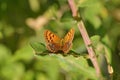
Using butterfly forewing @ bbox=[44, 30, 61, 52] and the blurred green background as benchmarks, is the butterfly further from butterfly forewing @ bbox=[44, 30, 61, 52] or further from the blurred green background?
the blurred green background

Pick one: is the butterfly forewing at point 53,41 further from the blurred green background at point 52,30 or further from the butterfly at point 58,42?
the blurred green background at point 52,30

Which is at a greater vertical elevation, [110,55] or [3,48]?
[110,55]

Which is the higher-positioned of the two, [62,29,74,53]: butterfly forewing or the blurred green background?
[62,29,74,53]: butterfly forewing

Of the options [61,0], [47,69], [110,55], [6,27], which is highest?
[61,0]

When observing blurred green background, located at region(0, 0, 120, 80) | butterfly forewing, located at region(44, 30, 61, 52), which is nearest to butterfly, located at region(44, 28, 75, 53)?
butterfly forewing, located at region(44, 30, 61, 52)

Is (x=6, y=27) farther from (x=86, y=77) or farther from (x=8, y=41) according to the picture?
(x=86, y=77)

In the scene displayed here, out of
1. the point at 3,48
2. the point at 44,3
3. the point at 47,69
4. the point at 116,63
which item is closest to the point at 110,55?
the point at 116,63

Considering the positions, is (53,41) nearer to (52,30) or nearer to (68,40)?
(68,40)

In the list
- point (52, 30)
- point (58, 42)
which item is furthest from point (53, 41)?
point (52, 30)

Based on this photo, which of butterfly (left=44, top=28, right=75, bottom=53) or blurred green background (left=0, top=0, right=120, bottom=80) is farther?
blurred green background (left=0, top=0, right=120, bottom=80)
